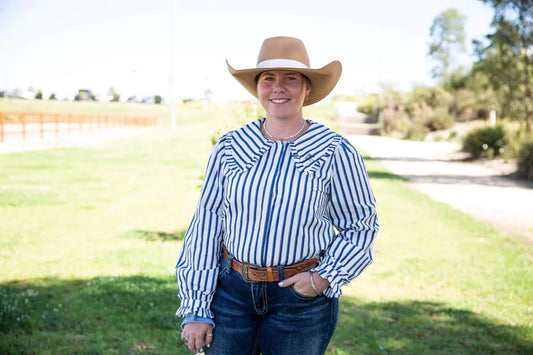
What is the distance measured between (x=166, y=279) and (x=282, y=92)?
448 centimetres

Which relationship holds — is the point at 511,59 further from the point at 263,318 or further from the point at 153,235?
the point at 263,318

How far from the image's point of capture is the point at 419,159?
2425cm

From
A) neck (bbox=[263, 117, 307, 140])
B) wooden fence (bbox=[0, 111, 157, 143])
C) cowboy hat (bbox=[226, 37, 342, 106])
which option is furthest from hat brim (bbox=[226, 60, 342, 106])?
wooden fence (bbox=[0, 111, 157, 143])

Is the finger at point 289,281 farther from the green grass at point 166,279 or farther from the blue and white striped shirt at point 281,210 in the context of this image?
the green grass at point 166,279

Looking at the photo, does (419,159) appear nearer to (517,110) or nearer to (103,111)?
(517,110)

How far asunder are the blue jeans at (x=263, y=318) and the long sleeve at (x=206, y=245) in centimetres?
6

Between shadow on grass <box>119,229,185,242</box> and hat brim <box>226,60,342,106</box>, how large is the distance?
241 inches

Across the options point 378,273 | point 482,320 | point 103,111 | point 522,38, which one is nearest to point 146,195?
point 378,273

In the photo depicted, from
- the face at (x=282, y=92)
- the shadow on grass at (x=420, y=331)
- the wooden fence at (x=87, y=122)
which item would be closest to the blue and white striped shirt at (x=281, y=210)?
the face at (x=282, y=92)

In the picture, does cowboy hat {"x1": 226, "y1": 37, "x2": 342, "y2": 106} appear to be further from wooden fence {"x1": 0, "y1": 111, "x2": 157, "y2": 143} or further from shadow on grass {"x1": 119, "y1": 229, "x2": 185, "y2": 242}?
wooden fence {"x1": 0, "y1": 111, "x2": 157, "y2": 143}

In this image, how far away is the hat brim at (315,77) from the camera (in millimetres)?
2385

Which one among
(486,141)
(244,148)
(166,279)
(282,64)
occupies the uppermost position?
(282,64)

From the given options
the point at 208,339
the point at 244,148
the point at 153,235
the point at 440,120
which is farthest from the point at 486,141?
the point at 208,339

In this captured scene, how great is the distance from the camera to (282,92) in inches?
92.4
